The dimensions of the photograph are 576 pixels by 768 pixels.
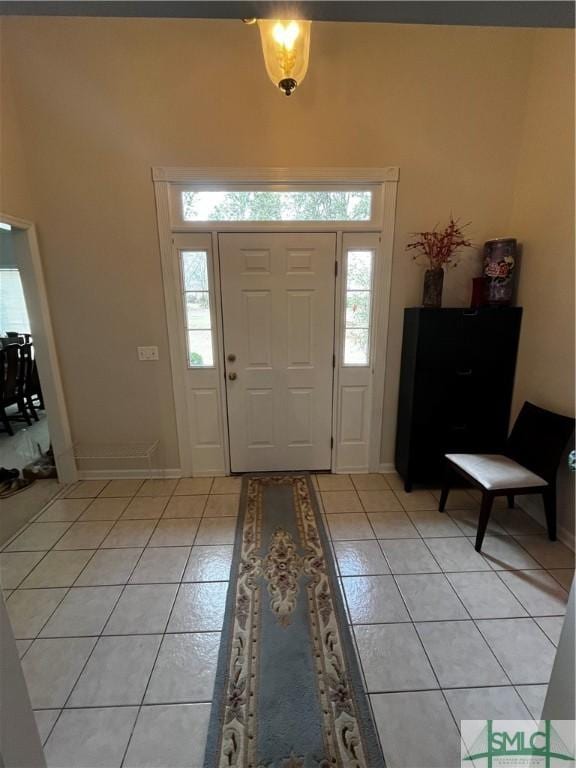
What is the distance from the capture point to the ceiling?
60 cm

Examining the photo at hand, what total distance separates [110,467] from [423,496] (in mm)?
2494

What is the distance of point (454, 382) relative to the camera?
2.40 meters

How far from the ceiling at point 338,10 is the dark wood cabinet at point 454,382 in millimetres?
1748

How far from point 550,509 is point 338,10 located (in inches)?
96.7

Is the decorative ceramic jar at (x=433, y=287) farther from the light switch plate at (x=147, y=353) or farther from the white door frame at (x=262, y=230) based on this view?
the light switch plate at (x=147, y=353)

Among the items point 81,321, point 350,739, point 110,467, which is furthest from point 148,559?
point 81,321

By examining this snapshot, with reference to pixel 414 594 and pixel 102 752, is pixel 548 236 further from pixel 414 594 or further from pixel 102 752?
pixel 102 752

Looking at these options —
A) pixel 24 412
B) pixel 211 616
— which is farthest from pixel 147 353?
pixel 24 412

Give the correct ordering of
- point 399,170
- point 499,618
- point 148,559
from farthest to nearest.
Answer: point 399,170, point 148,559, point 499,618

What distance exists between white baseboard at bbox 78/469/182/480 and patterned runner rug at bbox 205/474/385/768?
101 centimetres

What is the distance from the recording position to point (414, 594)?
1706mm

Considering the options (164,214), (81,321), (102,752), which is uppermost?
(164,214)

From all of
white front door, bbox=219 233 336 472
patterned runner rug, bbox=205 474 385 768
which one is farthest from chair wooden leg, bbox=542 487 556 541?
white front door, bbox=219 233 336 472

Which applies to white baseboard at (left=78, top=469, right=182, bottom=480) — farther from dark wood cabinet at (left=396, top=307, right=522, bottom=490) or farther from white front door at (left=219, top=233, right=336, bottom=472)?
dark wood cabinet at (left=396, top=307, right=522, bottom=490)
